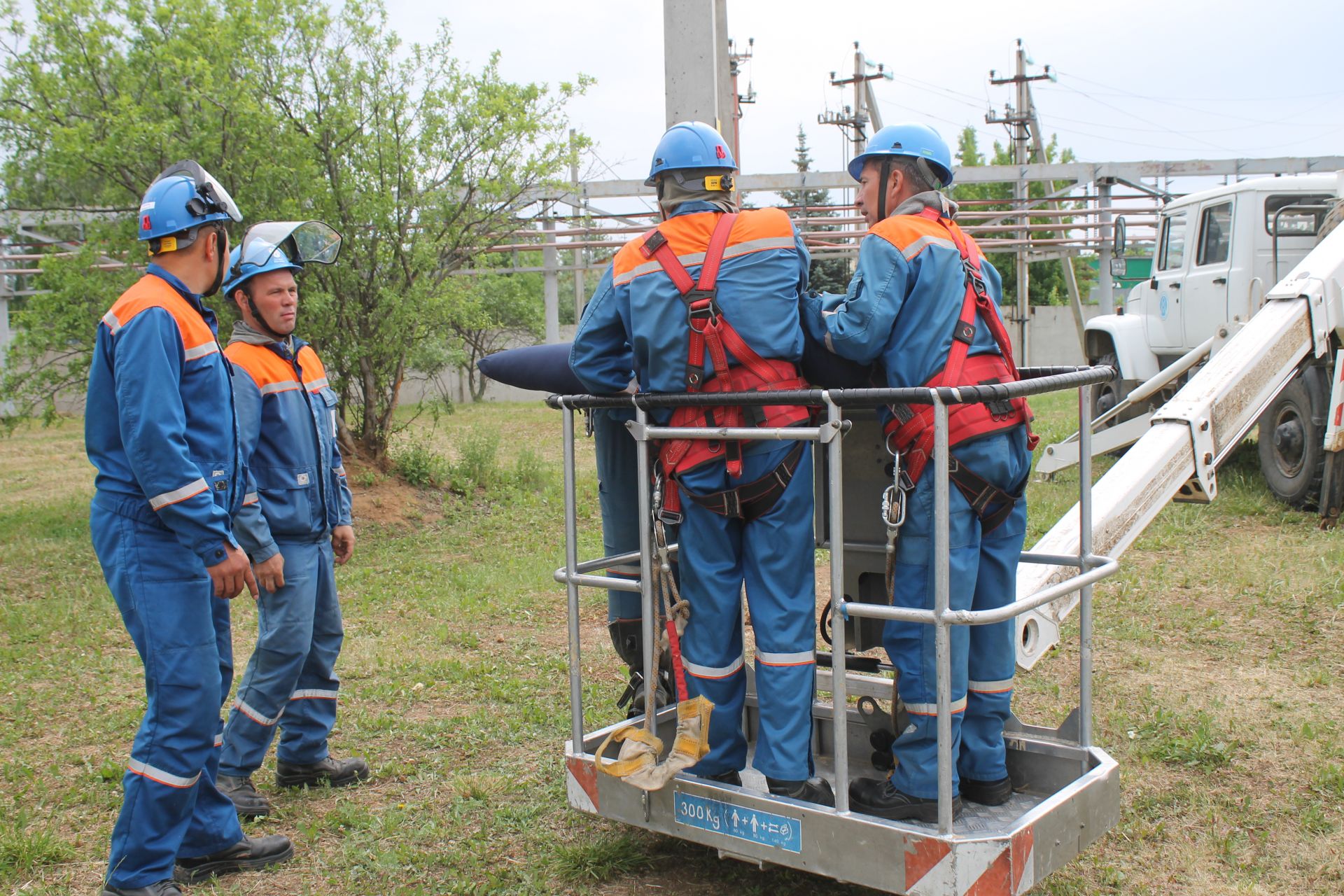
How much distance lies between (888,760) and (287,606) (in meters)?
2.25

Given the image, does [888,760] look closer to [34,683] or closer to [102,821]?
[102,821]

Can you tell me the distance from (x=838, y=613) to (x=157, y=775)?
2.13 m

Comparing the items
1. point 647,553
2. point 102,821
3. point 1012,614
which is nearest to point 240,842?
point 102,821

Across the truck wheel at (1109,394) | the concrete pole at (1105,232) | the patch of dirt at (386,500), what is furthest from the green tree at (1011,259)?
the patch of dirt at (386,500)

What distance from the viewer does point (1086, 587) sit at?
138 inches

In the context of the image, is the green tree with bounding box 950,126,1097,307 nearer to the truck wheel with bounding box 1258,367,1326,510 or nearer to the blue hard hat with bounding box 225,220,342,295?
the truck wheel with bounding box 1258,367,1326,510

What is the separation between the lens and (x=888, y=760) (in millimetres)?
3754

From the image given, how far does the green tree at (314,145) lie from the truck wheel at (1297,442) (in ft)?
22.6

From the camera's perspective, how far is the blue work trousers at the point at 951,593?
3.20m

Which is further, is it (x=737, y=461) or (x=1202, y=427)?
(x=1202, y=427)

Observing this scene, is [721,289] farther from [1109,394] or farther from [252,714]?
[1109,394]

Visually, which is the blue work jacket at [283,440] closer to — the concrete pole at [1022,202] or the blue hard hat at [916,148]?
the blue hard hat at [916,148]

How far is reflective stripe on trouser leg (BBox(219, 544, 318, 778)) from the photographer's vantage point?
14.0 ft

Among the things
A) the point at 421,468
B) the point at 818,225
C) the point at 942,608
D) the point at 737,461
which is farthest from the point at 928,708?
the point at 818,225
